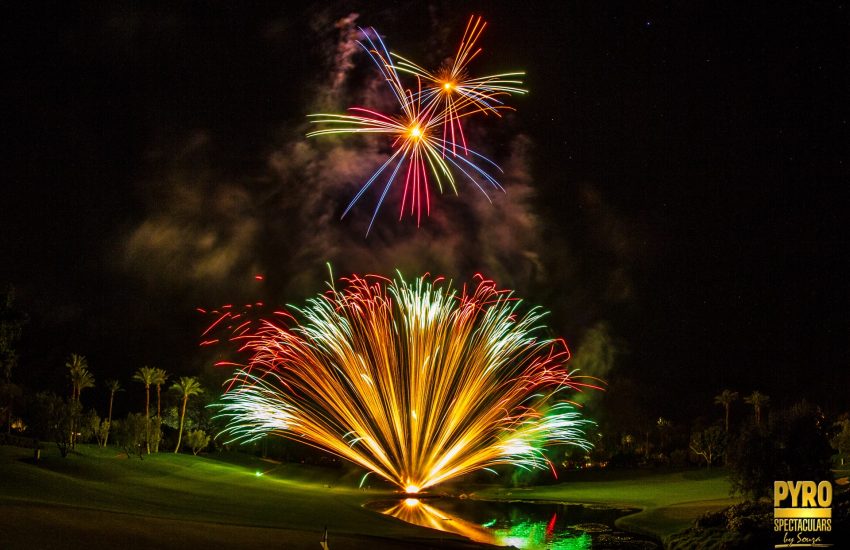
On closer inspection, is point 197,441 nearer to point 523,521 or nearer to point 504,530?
point 523,521

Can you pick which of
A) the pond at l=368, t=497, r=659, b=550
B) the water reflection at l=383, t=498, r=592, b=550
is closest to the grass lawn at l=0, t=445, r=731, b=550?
the pond at l=368, t=497, r=659, b=550

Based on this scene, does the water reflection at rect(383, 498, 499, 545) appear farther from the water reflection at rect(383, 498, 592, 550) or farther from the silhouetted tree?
the silhouetted tree

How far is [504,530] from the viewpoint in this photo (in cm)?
3325

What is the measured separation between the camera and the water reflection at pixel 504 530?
2919 centimetres

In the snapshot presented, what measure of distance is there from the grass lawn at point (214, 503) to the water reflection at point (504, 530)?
2287 millimetres

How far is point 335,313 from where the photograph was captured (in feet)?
120

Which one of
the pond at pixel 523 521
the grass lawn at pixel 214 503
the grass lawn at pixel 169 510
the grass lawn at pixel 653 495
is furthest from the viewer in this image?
the grass lawn at pixel 653 495

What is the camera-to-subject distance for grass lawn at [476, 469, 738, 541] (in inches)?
1328

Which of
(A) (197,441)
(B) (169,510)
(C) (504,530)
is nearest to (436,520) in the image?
(C) (504,530)

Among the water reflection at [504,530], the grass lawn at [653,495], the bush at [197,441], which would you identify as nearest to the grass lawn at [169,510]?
the water reflection at [504,530]

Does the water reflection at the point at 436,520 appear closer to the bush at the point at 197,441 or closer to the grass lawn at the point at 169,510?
the grass lawn at the point at 169,510

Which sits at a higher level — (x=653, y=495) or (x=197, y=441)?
(x=197, y=441)

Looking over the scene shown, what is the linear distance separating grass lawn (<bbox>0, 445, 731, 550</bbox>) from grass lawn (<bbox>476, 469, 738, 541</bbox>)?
0.32 feet

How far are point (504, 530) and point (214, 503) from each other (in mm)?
11723
